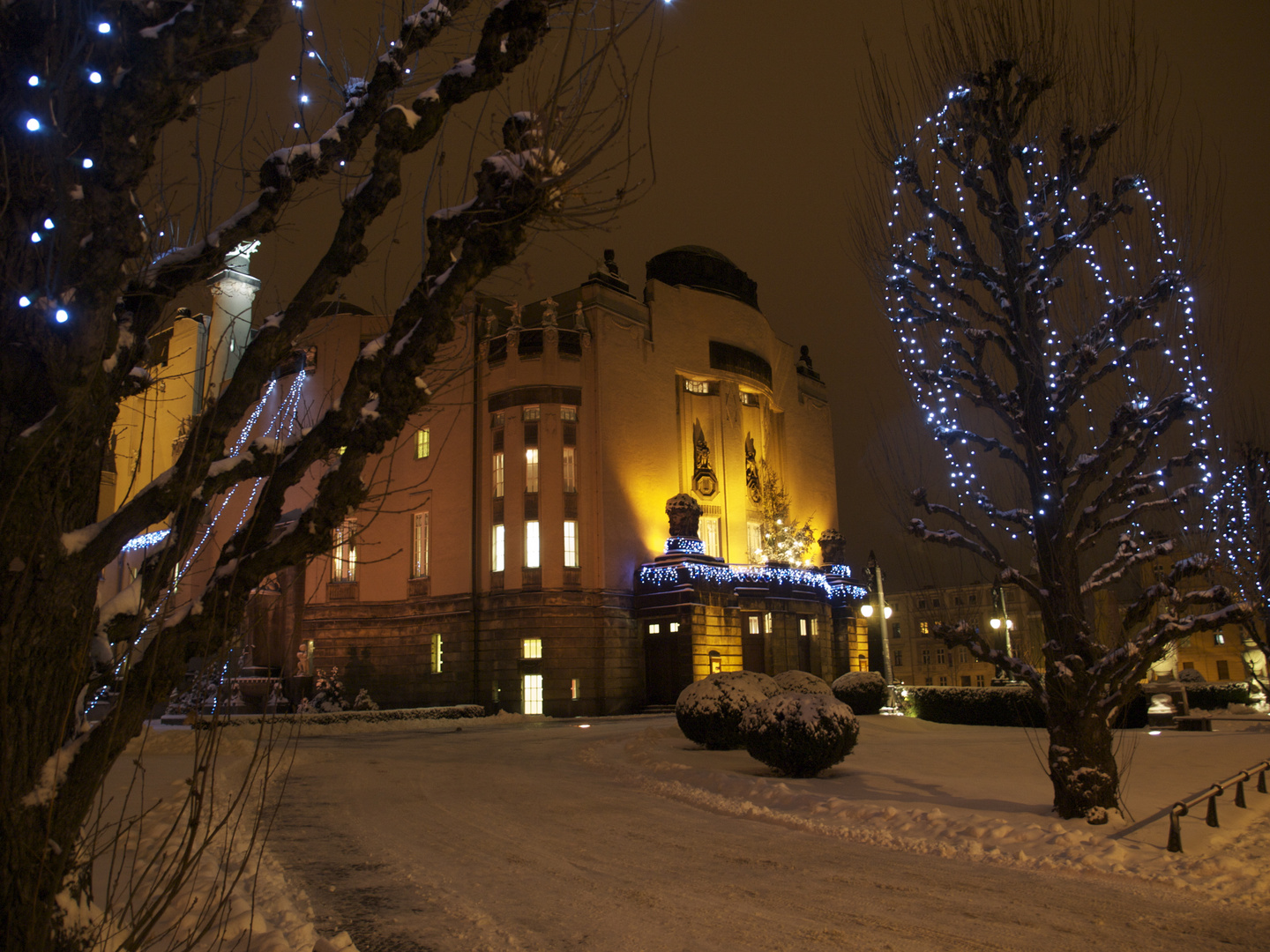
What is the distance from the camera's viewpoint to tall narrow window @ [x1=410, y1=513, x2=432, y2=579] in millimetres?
39250

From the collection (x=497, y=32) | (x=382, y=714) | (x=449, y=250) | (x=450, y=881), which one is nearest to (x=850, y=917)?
(x=450, y=881)

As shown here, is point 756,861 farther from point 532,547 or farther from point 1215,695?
point 1215,695

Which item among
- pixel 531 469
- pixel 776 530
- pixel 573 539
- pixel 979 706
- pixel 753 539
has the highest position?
pixel 531 469

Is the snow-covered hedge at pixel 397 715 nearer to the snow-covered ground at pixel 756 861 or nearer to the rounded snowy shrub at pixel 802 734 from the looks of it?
the snow-covered ground at pixel 756 861

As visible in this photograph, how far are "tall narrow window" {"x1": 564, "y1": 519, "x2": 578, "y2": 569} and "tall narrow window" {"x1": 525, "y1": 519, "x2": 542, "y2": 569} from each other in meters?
1.12

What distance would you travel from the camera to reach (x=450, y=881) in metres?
7.77

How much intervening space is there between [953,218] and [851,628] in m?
35.1

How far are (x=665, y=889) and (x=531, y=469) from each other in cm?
3036

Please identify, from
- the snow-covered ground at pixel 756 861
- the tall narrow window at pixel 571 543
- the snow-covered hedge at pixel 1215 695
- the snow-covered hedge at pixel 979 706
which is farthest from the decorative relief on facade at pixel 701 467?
the snow-covered ground at pixel 756 861

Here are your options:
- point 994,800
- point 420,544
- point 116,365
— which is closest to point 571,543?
point 420,544

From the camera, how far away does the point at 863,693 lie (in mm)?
25562

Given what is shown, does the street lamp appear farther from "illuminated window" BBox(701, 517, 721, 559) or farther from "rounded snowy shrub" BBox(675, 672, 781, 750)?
"illuminated window" BBox(701, 517, 721, 559)

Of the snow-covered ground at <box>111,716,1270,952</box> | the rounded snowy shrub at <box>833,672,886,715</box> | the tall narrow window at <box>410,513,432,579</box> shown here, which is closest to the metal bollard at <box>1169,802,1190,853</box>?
the snow-covered ground at <box>111,716,1270,952</box>

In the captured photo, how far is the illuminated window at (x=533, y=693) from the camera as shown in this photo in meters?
35.3
